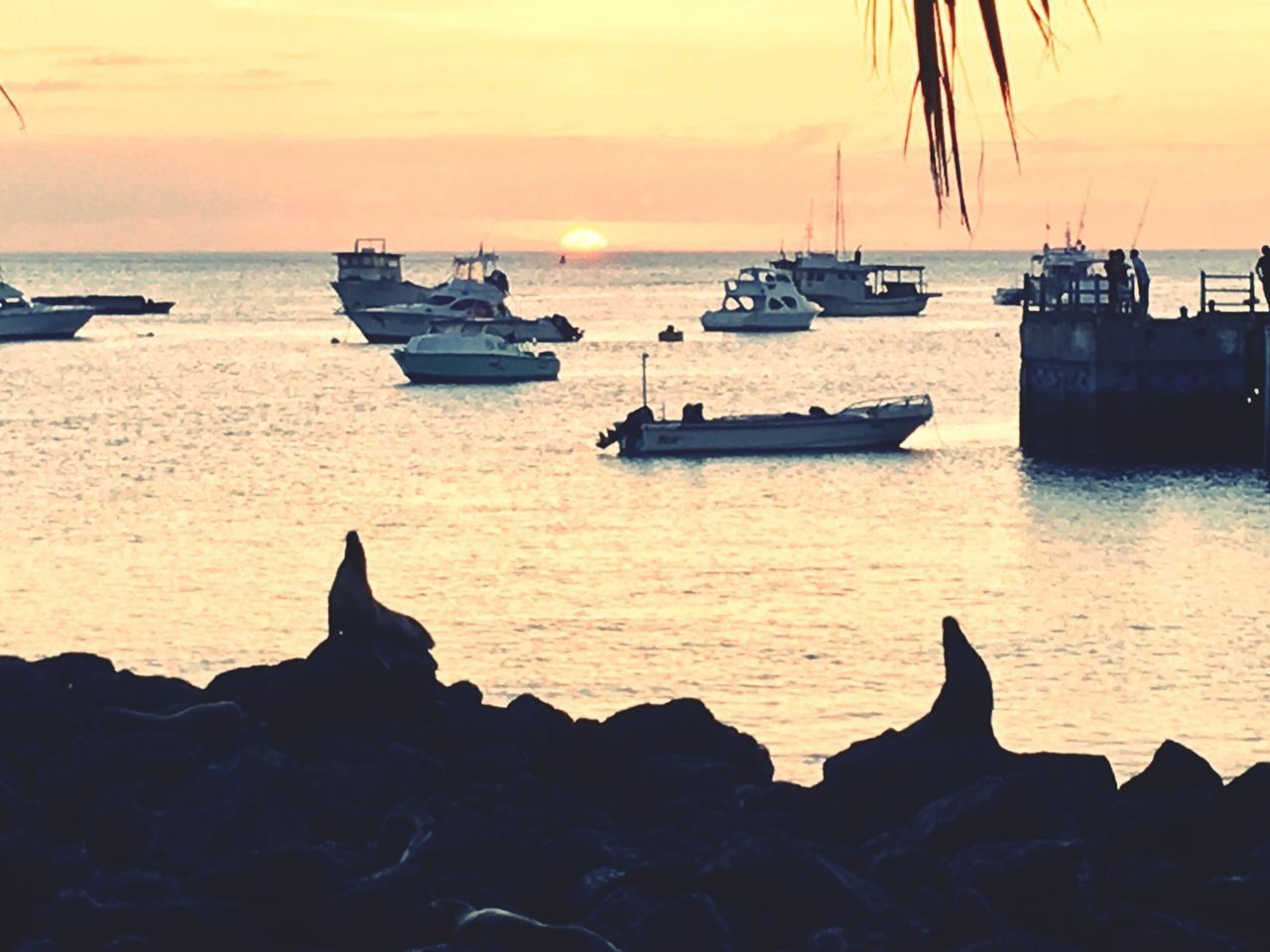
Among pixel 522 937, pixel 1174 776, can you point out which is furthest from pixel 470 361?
pixel 522 937

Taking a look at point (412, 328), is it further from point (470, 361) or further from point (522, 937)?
point (522, 937)

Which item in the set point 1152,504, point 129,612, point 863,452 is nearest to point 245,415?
point 863,452

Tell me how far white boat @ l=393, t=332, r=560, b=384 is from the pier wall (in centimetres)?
3438

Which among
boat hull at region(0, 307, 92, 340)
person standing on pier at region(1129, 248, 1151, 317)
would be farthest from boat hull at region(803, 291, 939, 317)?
person standing on pier at region(1129, 248, 1151, 317)

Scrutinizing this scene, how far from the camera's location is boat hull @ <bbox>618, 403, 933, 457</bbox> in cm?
5628

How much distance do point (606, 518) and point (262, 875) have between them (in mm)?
34875

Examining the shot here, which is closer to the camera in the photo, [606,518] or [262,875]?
[262,875]

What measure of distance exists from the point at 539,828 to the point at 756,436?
4392cm

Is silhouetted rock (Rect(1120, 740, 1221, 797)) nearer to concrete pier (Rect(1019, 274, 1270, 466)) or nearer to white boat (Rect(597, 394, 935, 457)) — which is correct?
concrete pier (Rect(1019, 274, 1270, 466))

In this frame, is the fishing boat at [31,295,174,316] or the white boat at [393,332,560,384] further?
the fishing boat at [31,295,174,316]

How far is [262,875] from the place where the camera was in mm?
11352

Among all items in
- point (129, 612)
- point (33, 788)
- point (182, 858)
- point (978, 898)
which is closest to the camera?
point (978, 898)

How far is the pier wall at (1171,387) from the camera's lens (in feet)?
166

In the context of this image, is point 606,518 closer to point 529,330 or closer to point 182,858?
point 182,858
